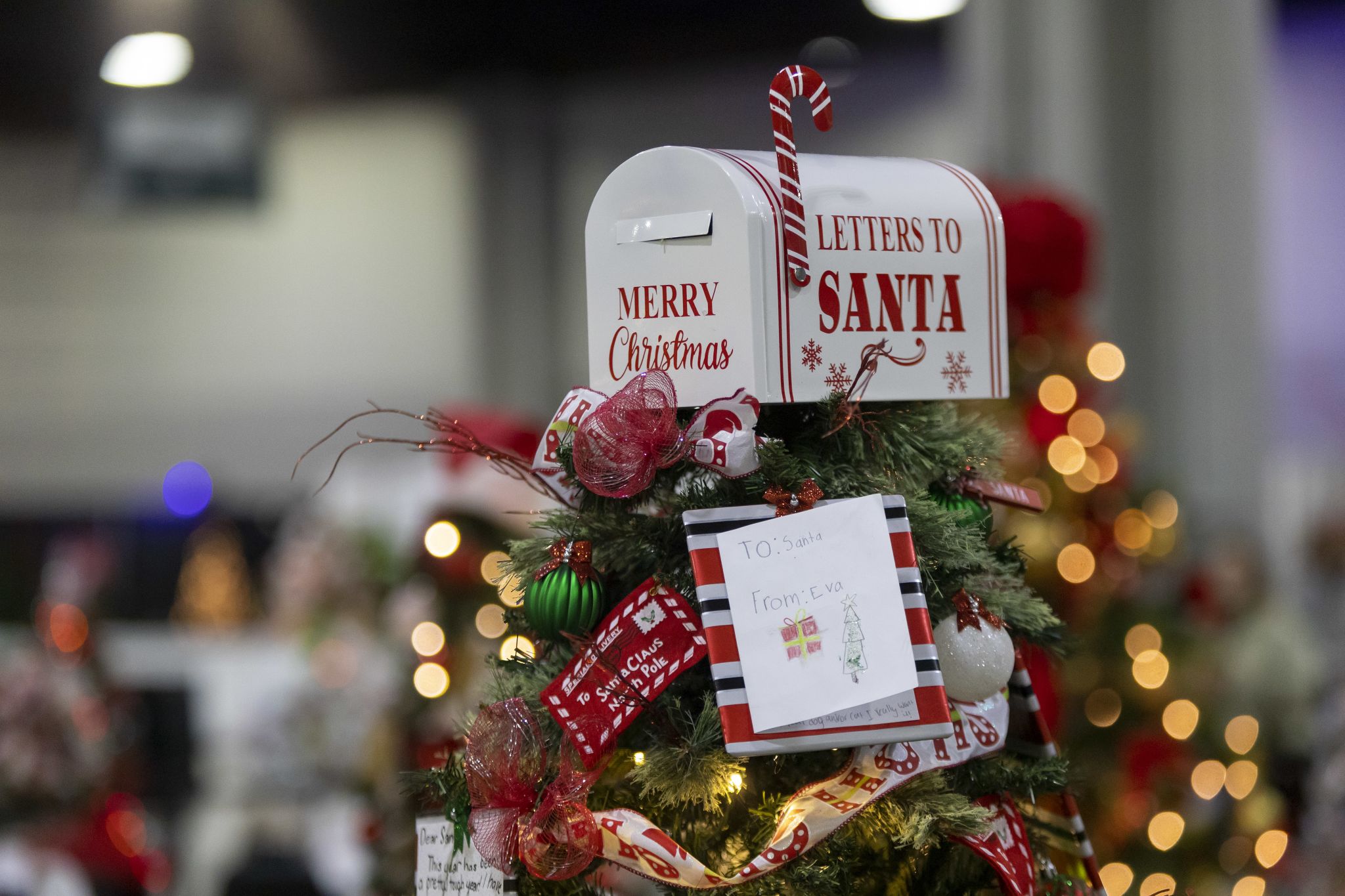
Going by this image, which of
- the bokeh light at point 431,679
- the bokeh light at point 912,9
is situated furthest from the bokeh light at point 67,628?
the bokeh light at point 912,9

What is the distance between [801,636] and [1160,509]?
2436mm

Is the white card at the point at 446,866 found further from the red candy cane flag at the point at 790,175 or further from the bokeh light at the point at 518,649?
the red candy cane flag at the point at 790,175

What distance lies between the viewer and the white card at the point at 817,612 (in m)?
1.09

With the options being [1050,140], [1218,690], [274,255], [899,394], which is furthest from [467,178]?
[899,394]

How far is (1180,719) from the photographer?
128 inches

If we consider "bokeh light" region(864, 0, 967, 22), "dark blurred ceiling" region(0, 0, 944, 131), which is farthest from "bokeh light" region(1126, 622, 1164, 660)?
"dark blurred ceiling" region(0, 0, 944, 131)

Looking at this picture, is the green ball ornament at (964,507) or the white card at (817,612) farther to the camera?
the green ball ornament at (964,507)

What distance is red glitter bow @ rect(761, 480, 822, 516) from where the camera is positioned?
114 centimetres

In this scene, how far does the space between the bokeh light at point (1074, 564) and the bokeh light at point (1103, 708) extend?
45 cm

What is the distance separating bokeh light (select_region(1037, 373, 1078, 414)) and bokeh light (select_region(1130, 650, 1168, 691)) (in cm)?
72

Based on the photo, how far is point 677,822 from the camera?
3.87ft

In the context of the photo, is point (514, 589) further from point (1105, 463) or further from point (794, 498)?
point (1105, 463)

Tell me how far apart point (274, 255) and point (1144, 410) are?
510cm

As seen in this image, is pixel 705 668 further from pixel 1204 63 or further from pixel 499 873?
pixel 1204 63
